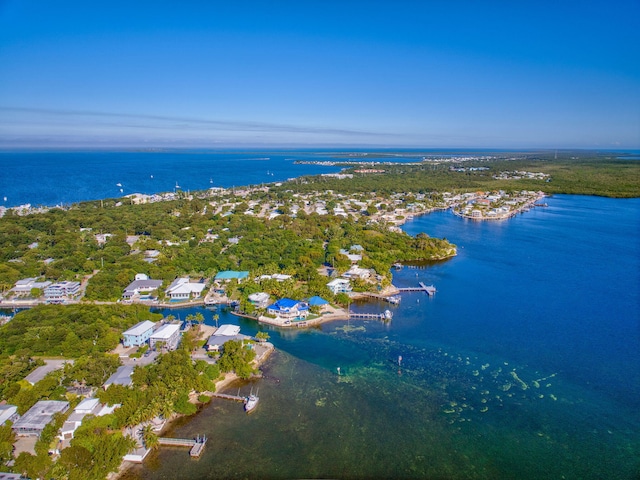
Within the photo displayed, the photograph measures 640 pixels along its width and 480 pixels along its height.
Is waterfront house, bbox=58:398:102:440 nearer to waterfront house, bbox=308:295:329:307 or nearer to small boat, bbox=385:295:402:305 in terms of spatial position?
waterfront house, bbox=308:295:329:307

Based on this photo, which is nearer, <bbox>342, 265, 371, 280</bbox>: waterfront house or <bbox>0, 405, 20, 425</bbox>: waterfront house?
<bbox>0, 405, 20, 425</bbox>: waterfront house

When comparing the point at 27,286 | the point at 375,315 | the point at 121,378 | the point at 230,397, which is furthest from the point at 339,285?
the point at 27,286

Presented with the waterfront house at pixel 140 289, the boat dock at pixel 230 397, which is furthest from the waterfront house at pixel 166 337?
the waterfront house at pixel 140 289

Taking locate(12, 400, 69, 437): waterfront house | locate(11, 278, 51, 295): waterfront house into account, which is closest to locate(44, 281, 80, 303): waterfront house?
locate(11, 278, 51, 295): waterfront house

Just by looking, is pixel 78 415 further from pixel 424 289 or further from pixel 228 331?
pixel 424 289

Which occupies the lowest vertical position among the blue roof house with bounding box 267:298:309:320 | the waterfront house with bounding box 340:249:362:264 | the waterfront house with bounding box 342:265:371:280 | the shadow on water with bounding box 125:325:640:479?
the shadow on water with bounding box 125:325:640:479

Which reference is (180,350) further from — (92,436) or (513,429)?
(513,429)

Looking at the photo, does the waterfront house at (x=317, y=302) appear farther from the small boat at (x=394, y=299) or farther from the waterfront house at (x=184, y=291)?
the waterfront house at (x=184, y=291)
